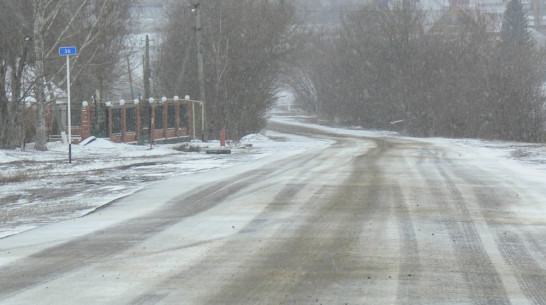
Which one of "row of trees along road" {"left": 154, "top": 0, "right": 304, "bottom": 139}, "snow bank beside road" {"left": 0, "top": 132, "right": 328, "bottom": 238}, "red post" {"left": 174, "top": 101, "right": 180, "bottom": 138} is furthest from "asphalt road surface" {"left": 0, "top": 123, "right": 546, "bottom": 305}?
"row of trees along road" {"left": 154, "top": 0, "right": 304, "bottom": 139}

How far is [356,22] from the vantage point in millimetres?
63406

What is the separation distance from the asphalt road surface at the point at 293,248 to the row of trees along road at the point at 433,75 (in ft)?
123

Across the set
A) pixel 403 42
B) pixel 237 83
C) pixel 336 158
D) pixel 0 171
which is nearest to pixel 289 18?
pixel 237 83

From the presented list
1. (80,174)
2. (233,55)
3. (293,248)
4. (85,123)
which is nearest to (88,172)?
(80,174)

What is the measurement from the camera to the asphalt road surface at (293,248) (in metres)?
6.66

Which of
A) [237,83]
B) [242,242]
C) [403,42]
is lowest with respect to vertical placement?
[242,242]

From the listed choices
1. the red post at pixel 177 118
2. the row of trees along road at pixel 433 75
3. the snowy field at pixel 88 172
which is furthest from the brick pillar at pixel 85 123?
the row of trees along road at pixel 433 75

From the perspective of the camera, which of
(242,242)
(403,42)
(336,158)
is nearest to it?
(242,242)

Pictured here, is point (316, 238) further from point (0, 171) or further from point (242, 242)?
point (0, 171)

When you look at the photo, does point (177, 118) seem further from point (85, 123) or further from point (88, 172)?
point (88, 172)

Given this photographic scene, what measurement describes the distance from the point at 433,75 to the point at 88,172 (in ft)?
136

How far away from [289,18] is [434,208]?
35560 mm

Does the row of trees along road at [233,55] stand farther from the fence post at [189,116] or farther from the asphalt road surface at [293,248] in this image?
the asphalt road surface at [293,248]

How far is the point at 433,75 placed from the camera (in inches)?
2201
